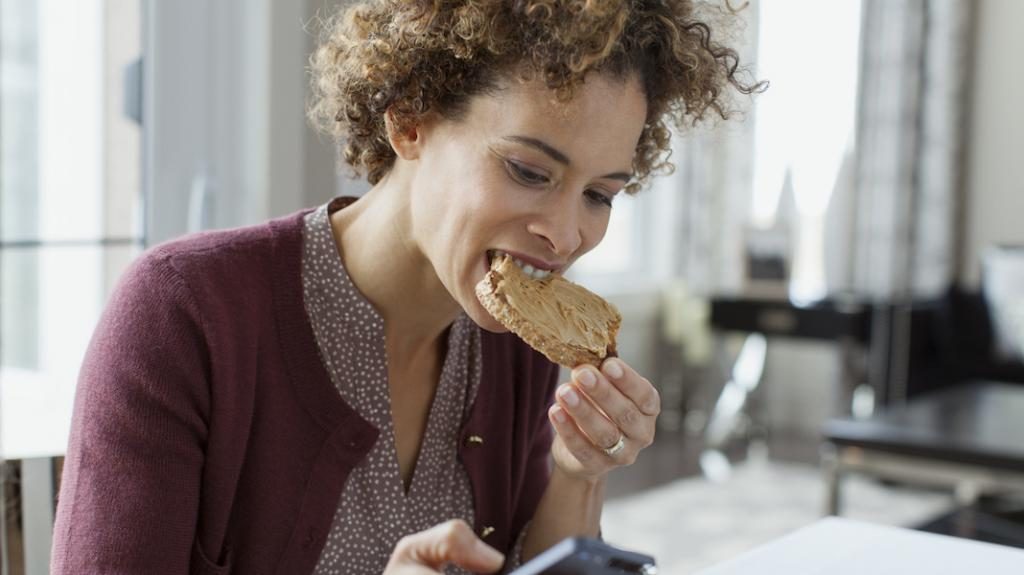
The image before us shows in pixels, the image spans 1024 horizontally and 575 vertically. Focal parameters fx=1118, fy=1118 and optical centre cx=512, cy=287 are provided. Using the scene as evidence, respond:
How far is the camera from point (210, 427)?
125 centimetres

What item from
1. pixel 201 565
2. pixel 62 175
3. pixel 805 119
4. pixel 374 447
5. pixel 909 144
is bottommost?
pixel 201 565

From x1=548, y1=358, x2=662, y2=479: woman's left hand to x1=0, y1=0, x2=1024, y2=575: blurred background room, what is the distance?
51 centimetres

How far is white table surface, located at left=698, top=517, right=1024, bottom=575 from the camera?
4.02ft

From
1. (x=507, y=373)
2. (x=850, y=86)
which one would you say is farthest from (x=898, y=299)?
(x=507, y=373)

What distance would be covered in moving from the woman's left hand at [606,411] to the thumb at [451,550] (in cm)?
31

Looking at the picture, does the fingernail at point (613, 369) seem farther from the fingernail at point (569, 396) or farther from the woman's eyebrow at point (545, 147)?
the woman's eyebrow at point (545, 147)

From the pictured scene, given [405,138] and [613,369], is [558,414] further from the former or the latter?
[405,138]

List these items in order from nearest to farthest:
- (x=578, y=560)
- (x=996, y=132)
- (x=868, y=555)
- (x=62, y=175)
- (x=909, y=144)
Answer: (x=578, y=560), (x=868, y=555), (x=62, y=175), (x=909, y=144), (x=996, y=132)

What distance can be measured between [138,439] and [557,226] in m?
0.49

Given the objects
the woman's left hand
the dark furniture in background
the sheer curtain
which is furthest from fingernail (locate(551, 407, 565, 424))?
the sheer curtain

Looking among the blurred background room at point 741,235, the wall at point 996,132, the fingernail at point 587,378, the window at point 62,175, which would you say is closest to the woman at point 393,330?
the fingernail at point 587,378

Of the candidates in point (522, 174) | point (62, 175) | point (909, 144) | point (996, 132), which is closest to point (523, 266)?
point (522, 174)

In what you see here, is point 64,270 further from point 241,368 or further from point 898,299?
point 898,299

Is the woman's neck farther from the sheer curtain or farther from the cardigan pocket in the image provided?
the sheer curtain
